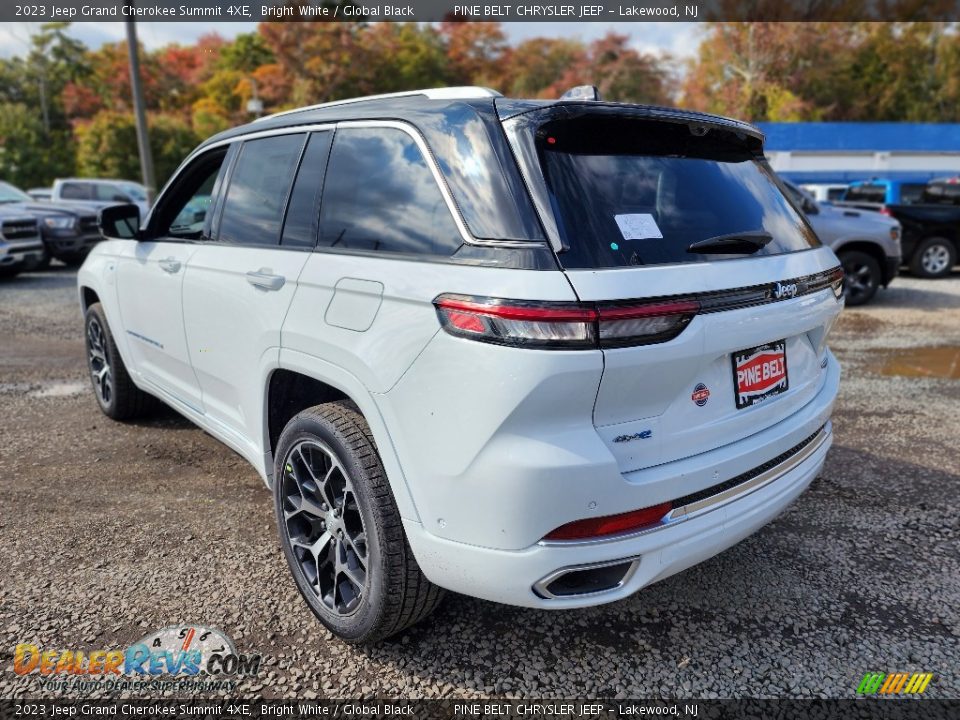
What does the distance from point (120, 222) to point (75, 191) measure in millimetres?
13875

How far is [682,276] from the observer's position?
6.48ft

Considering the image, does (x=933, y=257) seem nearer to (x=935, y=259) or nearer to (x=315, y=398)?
(x=935, y=259)

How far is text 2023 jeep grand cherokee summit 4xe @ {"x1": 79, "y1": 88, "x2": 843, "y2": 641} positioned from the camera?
1.85m

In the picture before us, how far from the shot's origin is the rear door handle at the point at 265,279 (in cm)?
257

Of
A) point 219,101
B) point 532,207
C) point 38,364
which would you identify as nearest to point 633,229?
point 532,207

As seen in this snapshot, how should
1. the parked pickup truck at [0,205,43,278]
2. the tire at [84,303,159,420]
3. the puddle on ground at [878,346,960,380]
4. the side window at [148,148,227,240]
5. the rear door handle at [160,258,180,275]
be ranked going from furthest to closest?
Result: the parked pickup truck at [0,205,43,278] → the puddle on ground at [878,346,960,380] → the tire at [84,303,159,420] → the side window at [148,148,227,240] → the rear door handle at [160,258,180,275]

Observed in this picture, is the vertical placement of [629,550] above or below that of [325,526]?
above

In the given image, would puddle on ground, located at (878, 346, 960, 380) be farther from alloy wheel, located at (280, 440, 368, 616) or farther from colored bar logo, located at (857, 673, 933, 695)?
alloy wheel, located at (280, 440, 368, 616)

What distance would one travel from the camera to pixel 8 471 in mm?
3934

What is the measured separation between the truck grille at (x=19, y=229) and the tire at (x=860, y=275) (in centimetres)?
1260

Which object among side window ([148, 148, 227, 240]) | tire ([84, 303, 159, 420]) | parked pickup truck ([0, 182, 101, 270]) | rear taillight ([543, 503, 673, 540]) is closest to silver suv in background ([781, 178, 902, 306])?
side window ([148, 148, 227, 240])

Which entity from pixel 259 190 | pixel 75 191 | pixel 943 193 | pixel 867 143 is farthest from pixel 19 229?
pixel 867 143

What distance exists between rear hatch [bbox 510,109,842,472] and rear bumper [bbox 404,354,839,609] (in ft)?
0.31

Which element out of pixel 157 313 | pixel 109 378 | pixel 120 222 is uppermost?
pixel 120 222
